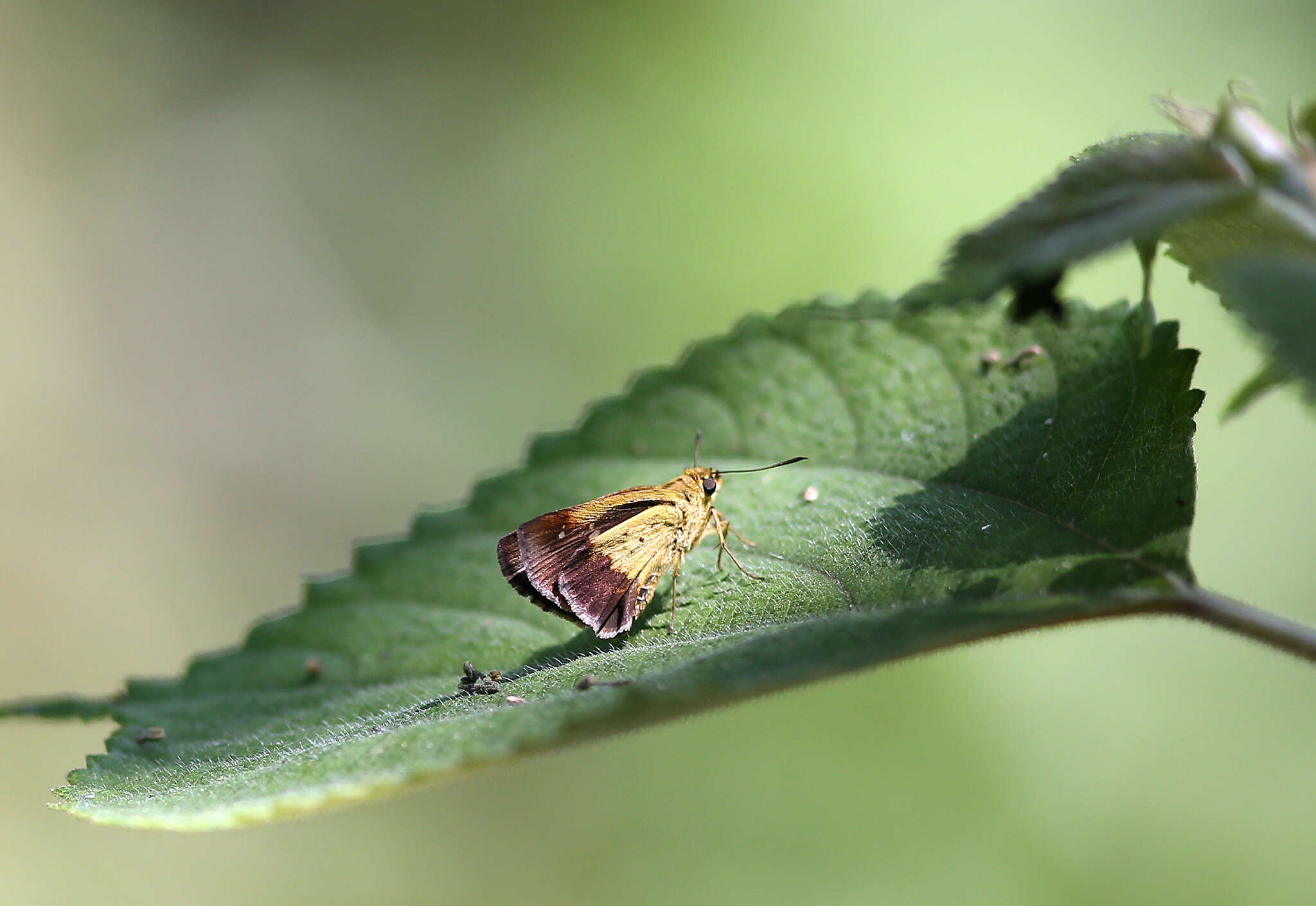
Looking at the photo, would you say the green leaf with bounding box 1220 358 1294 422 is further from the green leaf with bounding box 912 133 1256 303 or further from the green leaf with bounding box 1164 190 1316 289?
the green leaf with bounding box 912 133 1256 303

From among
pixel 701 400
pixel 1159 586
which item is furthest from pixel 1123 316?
pixel 701 400

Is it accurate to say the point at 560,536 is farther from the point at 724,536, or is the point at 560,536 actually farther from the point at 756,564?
the point at 756,564

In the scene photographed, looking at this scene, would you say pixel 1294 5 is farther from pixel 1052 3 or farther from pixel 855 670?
pixel 855 670

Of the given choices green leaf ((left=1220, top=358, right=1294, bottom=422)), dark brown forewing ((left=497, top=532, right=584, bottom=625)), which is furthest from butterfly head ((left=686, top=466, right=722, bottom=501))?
green leaf ((left=1220, top=358, right=1294, bottom=422))

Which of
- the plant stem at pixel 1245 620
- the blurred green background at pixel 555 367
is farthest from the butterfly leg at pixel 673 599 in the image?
the plant stem at pixel 1245 620

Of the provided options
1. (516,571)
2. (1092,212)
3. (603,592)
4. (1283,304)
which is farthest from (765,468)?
(1283,304)

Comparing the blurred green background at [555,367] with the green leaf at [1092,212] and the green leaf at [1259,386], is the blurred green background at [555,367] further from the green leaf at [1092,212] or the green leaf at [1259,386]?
the green leaf at [1259,386]
